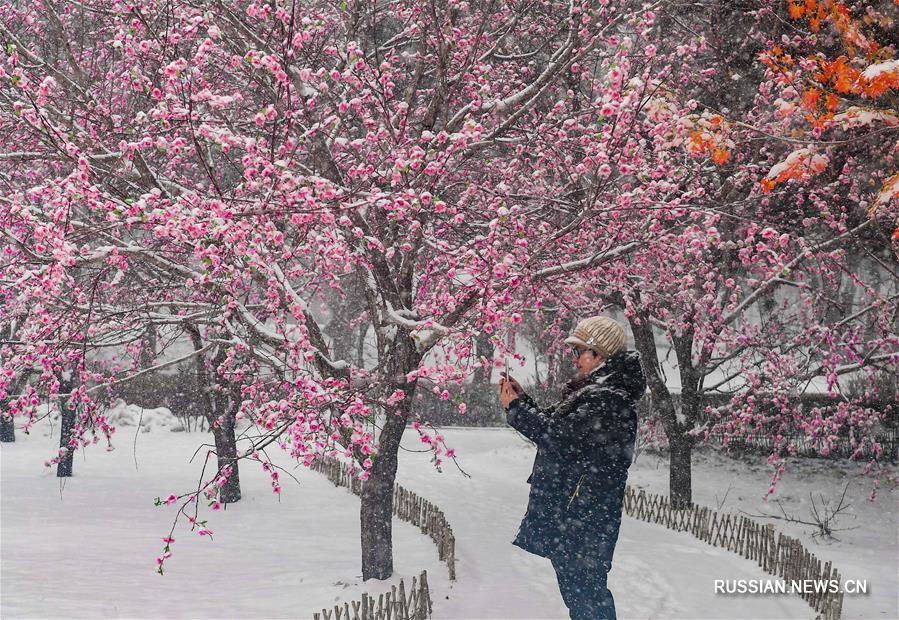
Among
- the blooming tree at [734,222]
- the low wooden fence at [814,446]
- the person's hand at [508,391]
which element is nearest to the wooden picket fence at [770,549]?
the blooming tree at [734,222]

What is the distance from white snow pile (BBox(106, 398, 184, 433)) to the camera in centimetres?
1948

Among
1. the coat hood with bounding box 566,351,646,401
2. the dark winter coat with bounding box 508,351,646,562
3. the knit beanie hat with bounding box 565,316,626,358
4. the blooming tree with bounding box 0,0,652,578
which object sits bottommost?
the dark winter coat with bounding box 508,351,646,562

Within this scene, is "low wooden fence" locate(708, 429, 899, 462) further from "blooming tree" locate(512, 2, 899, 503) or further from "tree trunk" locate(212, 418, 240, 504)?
"tree trunk" locate(212, 418, 240, 504)

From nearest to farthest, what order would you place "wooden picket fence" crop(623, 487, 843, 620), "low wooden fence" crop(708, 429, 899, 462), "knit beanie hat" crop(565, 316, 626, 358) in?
"knit beanie hat" crop(565, 316, 626, 358), "wooden picket fence" crop(623, 487, 843, 620), "low wooden fence" crop(708, 429, 899, 462)

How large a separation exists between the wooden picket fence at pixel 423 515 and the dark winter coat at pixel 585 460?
3.14 metres

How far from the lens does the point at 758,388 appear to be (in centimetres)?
1130

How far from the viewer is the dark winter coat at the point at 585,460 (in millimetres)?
3775

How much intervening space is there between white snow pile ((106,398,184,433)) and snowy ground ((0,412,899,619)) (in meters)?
4.87

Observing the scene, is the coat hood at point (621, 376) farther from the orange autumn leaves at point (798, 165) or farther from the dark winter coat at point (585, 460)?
the orange autumn leaves at point (798, 165)

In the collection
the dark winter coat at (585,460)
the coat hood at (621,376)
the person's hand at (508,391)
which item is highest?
the coat hood at (621,376)

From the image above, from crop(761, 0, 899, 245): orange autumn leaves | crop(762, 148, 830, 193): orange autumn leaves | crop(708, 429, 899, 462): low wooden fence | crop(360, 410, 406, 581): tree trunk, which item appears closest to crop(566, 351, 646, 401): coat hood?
crop(761, 0, 899, 245): orange autumn leaves

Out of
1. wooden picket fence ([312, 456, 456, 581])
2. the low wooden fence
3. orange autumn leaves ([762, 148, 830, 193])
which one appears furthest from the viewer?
the low wooden fence

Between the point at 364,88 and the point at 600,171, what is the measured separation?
2660mm

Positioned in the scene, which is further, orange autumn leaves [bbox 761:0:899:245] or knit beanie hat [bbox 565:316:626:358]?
orange autumn leaves [bbox 761:0:899:245]
